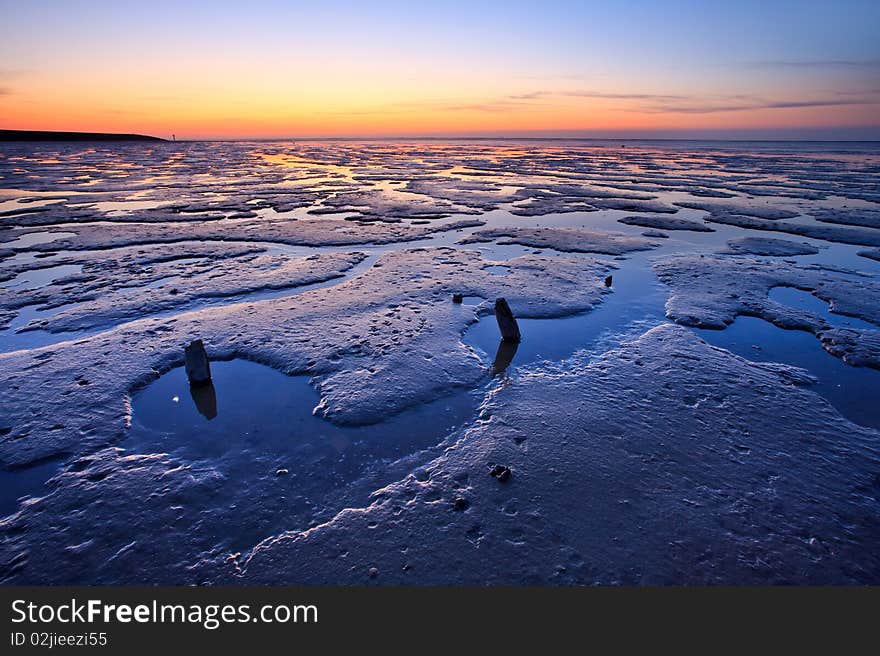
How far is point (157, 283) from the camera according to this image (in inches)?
371

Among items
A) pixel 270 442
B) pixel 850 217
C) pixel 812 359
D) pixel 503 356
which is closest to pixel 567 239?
pixel 812 359

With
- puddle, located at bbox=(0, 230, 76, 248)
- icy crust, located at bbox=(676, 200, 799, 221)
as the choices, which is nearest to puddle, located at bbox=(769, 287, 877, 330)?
icy crust, located at bbox=(676, 200, 799, 221)

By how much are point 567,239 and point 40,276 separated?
45.2ft

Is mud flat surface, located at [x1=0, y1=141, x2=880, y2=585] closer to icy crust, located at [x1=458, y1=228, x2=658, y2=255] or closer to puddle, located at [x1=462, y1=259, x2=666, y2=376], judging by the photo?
puddle, located at [x1=462, y1=259, x2=666, y2=376]

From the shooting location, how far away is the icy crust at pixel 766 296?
7051 millimetres

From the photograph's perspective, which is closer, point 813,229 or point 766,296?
point 766,296

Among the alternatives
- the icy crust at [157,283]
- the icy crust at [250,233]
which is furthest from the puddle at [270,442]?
the icy crust at [250,233]

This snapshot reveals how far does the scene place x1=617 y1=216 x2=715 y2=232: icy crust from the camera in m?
15.5

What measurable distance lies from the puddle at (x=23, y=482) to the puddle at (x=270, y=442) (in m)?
0.66

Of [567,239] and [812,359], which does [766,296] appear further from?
[567,239]

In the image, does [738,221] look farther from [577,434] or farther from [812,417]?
[577,434]

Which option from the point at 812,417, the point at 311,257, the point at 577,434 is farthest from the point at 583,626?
the point at 311,257

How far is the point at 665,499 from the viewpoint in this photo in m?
3.91

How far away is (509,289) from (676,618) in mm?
6825
